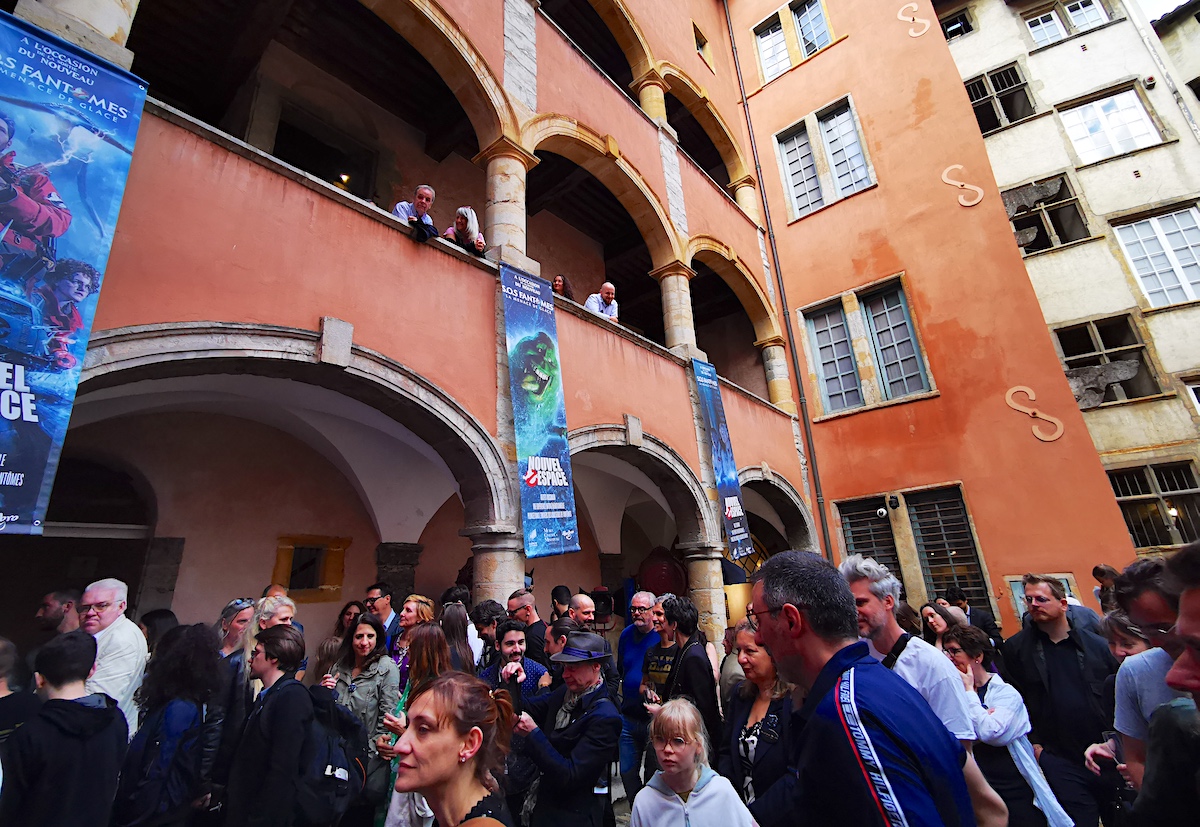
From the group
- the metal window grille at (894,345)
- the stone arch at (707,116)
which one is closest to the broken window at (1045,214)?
the metal window grille at (894,345)

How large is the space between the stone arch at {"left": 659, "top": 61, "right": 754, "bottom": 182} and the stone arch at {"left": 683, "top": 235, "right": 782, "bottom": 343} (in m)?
3.33

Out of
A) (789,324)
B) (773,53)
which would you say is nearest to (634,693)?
(789,324)

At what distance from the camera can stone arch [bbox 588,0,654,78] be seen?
10.3m

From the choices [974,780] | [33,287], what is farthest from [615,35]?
[974,780]

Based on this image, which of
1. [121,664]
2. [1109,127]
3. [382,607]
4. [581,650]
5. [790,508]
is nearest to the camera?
[581,650]

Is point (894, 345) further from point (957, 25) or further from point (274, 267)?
point (957, 25)

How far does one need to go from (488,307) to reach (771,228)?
945cm

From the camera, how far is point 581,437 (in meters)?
6.70

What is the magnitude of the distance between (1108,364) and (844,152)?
7181 mm

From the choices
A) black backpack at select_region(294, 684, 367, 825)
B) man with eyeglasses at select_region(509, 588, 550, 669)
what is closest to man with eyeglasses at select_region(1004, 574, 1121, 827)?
man with eyeglasses at select_region(509, 588, 550, 669)

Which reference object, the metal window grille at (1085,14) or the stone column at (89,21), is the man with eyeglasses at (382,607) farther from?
the metal window grille at (1085,14)

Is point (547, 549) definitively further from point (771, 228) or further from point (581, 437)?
point (771, 228)

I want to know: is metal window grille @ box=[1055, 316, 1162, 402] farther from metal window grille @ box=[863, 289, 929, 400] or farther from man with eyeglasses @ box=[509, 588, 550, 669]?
man with eyeglasses @ box=[509, 588, 550, 669]

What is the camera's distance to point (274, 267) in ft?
14.7
